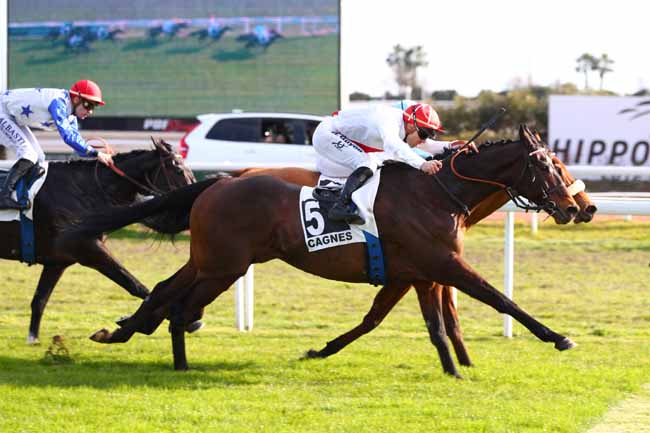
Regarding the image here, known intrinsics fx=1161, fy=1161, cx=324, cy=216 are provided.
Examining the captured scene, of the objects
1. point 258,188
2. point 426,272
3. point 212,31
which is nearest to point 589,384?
point 426,272

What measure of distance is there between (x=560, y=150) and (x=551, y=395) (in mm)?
16214

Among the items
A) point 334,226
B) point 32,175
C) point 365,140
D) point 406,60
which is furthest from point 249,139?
point 406,60

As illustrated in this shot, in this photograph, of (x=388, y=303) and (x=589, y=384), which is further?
(x=388, y=303)

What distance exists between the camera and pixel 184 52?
20.8m

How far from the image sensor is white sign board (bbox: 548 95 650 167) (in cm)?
2098

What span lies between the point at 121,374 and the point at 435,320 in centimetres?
187

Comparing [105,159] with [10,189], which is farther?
[105,159]

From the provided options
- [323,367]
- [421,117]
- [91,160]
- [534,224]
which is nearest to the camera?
[421,117]

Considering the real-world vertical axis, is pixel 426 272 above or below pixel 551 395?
above

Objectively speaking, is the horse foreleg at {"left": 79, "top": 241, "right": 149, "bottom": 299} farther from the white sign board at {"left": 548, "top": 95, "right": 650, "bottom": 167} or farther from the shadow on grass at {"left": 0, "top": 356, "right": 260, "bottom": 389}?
the white sign board at {"left": 548, "top": 95, "right": 650, "bottom": 167}

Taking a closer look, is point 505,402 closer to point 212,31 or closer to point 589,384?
point 589,384

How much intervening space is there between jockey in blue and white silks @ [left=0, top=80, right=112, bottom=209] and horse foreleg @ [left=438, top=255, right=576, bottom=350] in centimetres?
265

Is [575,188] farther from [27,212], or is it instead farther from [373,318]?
[27,212]

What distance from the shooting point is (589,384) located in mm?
6477
